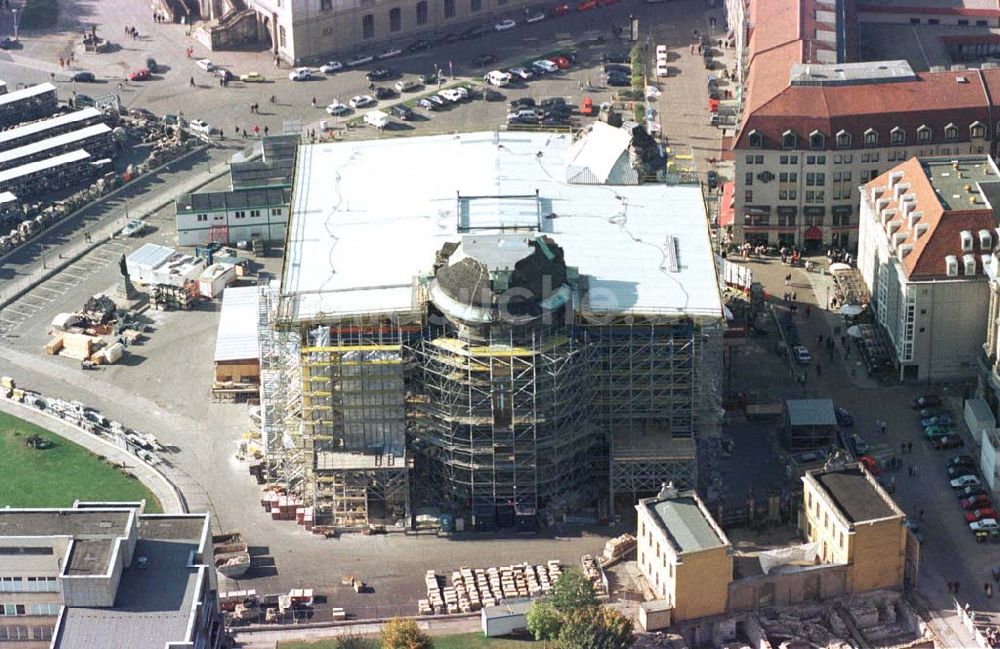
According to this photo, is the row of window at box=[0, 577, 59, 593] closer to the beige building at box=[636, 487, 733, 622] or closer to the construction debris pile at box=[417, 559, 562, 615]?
the construction debris pile at box=[417, 559, 562, 615]

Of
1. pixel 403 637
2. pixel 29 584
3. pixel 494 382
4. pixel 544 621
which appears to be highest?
pixel 494 382

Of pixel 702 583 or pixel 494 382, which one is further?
pixel 494 382

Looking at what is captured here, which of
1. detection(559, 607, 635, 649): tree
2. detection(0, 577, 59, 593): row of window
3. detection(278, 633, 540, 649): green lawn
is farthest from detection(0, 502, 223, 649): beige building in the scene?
detection(559, 607, 635, 649): tree

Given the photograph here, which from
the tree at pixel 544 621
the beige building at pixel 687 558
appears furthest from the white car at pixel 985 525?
the tree at pixel 544 621

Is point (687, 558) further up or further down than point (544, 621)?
further up

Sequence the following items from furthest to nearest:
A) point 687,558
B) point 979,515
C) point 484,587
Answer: point 979,515
point 484,587
point 687,558

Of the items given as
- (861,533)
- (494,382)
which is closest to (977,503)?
(861,533)

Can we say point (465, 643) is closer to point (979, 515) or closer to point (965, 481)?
point (979, 515)
